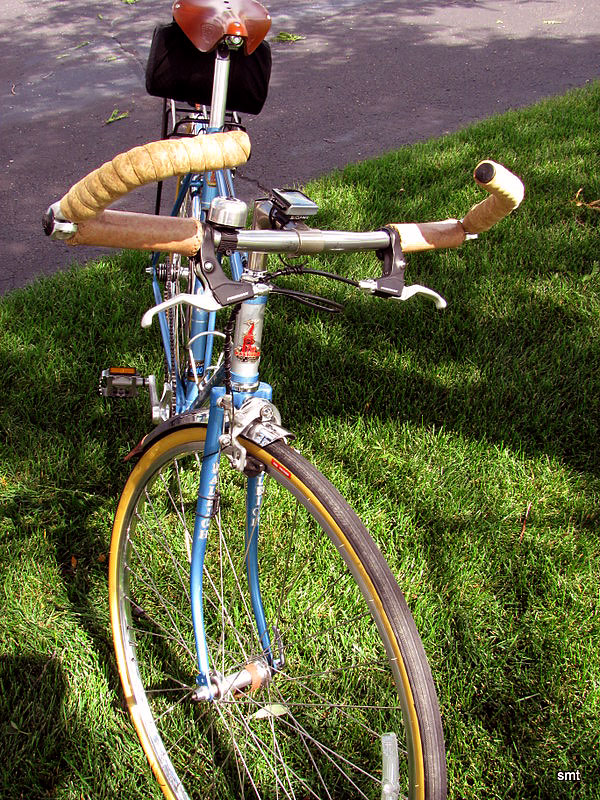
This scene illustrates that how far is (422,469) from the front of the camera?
9.32 ft

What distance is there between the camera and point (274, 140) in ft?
18.4

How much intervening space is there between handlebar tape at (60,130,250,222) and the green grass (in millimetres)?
1627

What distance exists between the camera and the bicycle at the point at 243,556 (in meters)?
1.25

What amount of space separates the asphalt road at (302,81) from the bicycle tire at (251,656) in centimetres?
240

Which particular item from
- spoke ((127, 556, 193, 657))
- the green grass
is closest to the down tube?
spoke ((127, 556, 193, 657))

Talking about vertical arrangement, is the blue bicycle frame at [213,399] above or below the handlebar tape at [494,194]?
below

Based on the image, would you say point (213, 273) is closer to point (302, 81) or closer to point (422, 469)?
point (422, 469)

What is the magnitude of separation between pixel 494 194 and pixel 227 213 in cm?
46

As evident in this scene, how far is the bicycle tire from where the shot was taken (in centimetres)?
191

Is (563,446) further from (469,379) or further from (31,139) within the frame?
(31,139)

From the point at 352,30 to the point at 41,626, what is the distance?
24.2 ft

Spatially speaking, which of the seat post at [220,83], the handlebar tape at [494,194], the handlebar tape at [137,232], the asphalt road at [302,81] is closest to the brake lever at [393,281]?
the handlebar tape at [494,194]

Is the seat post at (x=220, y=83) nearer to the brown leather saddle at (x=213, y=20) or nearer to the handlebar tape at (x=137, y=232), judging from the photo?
the brown leather saddle at (x=213, y=20)

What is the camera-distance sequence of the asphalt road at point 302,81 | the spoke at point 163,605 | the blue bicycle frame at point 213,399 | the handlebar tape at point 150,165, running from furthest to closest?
the asphalt road at point 302,81 → the spoke at point 163,605 → the blue bicycle frame at point 213,399 → the handlebar tape at point 150,165
